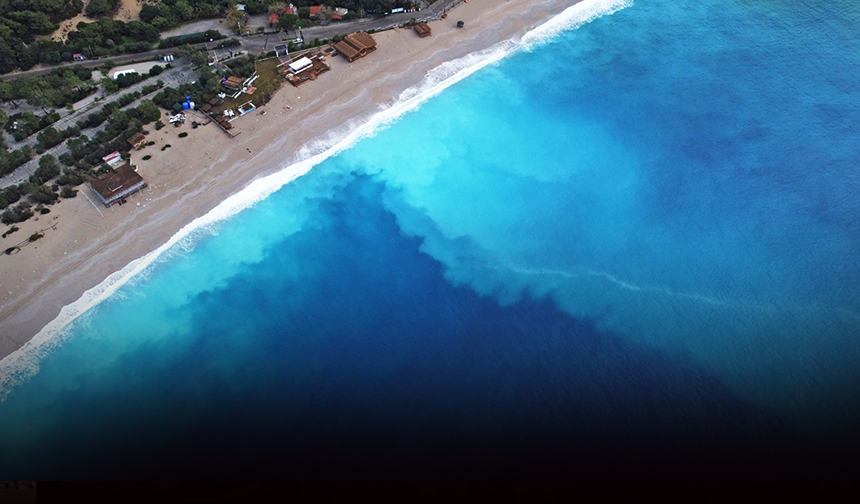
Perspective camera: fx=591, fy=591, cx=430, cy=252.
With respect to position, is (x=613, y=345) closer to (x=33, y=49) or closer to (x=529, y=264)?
(x=529, y=264)

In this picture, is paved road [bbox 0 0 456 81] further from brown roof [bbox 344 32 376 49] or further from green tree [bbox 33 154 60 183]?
green tree [bbox 33 154 60 183]

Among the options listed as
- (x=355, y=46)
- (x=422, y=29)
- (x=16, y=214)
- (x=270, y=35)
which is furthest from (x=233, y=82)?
(x=16, y=214)

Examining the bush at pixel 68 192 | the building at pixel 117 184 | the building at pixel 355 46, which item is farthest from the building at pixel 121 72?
the building at pixel 355 46

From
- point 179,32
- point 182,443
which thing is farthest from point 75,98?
point 182,443

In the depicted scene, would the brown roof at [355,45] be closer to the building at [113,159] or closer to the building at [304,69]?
the building at [304,69]

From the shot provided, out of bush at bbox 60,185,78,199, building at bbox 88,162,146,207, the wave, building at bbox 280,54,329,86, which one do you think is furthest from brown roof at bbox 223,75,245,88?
bush at bbox 60,185,78,199

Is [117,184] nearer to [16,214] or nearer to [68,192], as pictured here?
[68,192]

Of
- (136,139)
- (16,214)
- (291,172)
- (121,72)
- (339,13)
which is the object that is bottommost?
(291,172)
